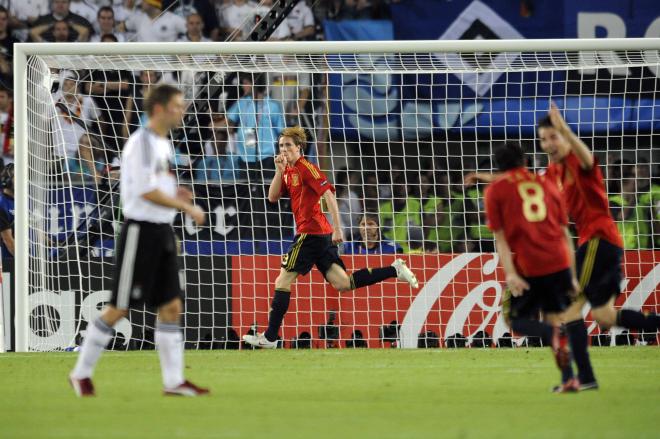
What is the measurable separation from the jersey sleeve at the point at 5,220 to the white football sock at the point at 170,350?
7.13 metres

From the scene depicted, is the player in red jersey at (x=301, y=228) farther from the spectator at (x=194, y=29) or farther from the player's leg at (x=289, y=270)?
the spectator at (x=194, y=29)

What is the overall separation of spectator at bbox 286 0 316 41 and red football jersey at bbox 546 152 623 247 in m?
8.27

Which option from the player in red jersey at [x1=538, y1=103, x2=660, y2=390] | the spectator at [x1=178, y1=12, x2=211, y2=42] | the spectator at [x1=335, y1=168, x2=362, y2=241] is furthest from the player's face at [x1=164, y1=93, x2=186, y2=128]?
the spectator at [x1=178, y1=12, x2=211, y2=42]

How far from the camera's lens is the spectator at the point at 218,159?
1369 cm

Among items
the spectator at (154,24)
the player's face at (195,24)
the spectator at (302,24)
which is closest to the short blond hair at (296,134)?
the spectator at (302,24)

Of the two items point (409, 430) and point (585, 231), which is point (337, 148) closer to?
point (585, 231)

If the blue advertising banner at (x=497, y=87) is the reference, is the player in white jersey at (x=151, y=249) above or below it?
below

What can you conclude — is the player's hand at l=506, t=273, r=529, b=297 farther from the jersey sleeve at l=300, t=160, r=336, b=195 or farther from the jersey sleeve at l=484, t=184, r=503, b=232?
the jersey sleeve at l=300, t=160, r=336, b=195

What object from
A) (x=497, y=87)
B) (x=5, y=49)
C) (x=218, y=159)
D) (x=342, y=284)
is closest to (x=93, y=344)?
(x=342, y=284)

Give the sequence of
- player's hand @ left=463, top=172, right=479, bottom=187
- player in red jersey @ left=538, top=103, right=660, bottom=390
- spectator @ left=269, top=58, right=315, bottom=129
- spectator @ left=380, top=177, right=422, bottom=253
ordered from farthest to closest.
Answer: spectator @ left=269, top=58, right=315, bottom=129 → spectator @ left=380, top=177, right=422, bottom=253 → player's hand @ left=463, top=172, right=479, bottom=187 → player in red jersey @ left=538, top=103, right=660, bottom=390

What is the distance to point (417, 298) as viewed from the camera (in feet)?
41.5

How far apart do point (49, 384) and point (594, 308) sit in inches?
147

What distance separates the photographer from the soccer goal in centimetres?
1202

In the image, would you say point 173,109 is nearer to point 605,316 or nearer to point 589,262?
point 589,262
